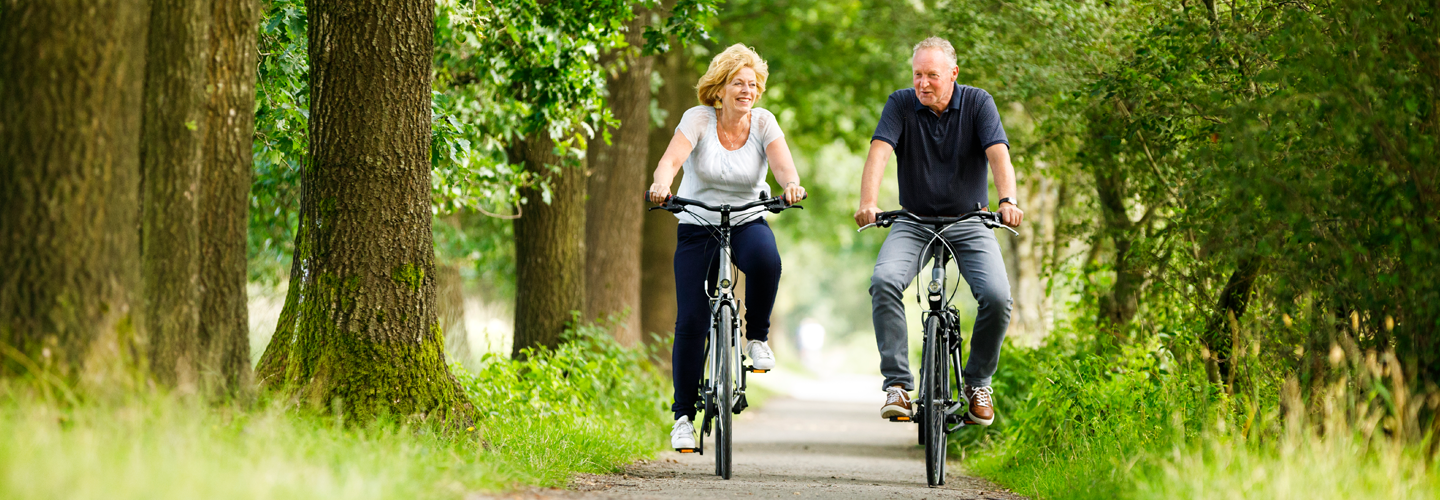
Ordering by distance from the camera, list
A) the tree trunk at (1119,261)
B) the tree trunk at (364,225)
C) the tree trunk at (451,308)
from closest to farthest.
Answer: the tree trunk at (364,225) < the tree trunk at (1119,261) < the tree trunk at (451,308)

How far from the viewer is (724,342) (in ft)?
20.0

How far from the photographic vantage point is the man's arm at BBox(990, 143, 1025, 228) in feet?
18.7

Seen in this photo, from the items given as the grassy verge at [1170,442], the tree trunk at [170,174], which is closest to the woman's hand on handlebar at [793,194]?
the grassy verge at [1170,442]

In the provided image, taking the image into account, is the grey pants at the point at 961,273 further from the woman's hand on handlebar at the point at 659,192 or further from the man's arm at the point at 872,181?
the woman's hand on handlebar at the point at 659,192

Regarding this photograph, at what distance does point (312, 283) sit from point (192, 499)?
8.03 ft

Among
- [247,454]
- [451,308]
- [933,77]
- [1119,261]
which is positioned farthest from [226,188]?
[451,308]

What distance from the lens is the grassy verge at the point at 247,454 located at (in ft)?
Result: 10.2

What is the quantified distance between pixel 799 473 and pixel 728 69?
8.10 ft

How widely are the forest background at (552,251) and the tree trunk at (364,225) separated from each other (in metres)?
0.01

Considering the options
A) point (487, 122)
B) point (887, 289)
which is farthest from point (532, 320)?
point (887, 289)

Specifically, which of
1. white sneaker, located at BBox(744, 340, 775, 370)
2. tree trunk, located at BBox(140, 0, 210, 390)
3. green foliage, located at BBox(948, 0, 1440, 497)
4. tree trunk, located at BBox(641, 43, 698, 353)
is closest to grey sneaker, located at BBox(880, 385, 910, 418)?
white sneaker, located at BBox(744, 340, 775, 370)

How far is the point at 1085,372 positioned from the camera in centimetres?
664

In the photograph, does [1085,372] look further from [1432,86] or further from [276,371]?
[276,371]

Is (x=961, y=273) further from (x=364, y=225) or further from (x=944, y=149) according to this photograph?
(x=364, y=225)
